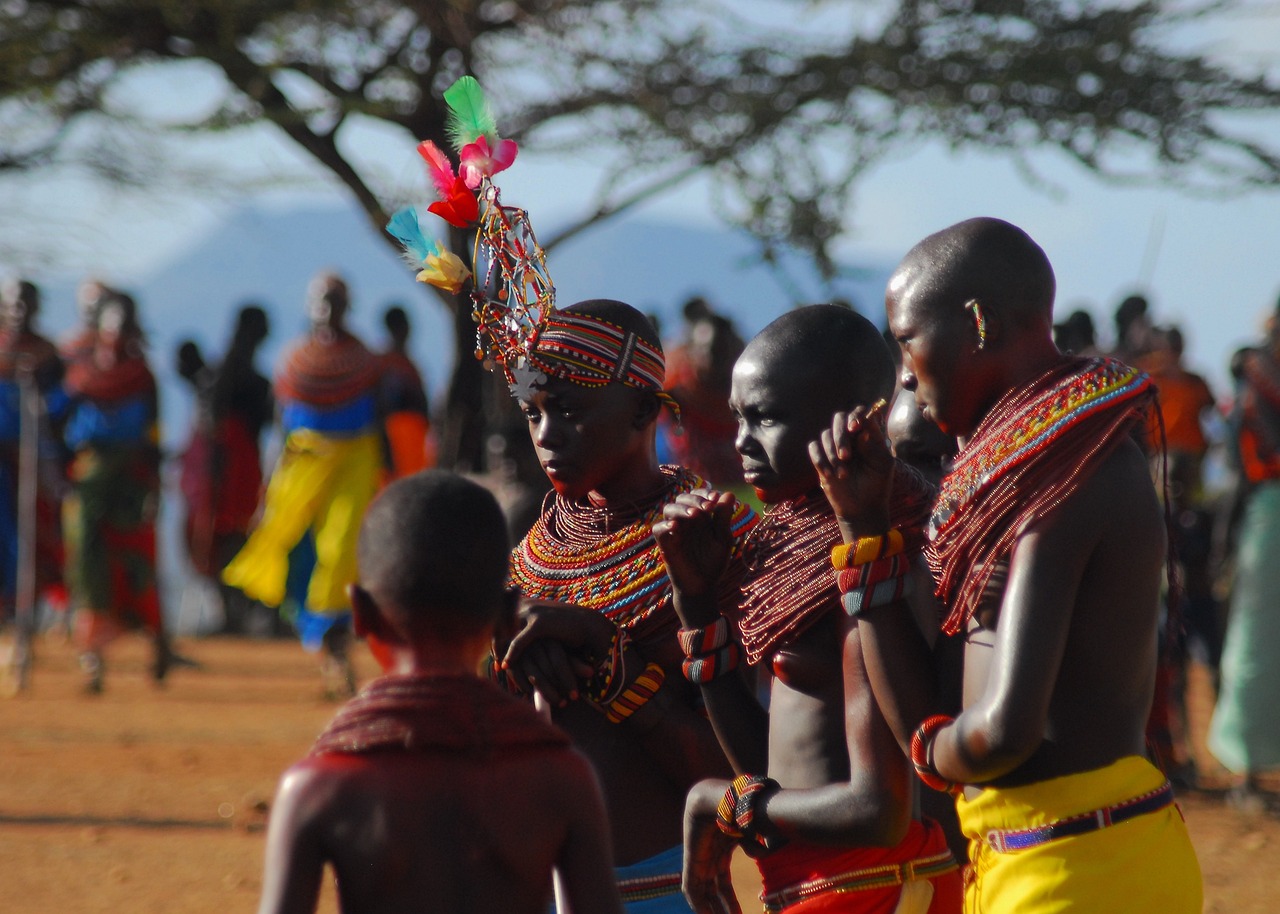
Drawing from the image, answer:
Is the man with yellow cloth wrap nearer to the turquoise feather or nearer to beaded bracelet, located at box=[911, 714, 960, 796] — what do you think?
the turquoise feather

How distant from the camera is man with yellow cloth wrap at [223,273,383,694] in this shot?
10.5 m

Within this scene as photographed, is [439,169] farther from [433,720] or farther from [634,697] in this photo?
[433,720]

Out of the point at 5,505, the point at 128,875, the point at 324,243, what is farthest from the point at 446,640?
the point at 324,243

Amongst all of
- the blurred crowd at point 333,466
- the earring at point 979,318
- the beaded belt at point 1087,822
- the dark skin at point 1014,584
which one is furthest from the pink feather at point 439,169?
the blurred crowd at point 333,466

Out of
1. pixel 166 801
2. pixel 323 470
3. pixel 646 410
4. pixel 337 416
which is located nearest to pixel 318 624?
pixel 323 470

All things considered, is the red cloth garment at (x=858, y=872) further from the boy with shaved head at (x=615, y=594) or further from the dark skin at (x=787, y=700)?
the boy with shaved head at (x=615, y=594)

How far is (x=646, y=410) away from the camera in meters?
3.55

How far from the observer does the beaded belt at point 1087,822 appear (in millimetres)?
2592

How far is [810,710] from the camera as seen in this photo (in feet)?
9.79

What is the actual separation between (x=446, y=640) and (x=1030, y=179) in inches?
336

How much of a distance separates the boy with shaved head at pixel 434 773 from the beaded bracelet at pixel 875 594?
1.89ft

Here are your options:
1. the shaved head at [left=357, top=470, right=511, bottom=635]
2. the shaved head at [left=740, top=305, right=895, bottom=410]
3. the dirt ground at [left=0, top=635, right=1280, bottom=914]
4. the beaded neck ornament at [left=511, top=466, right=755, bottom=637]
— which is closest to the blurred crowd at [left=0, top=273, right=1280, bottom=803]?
the dirt ground at [left=0, top=635, right=1280, bottom=914]

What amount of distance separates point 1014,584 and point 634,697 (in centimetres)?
98

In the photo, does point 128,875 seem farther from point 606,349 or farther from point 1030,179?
point 1030,179
